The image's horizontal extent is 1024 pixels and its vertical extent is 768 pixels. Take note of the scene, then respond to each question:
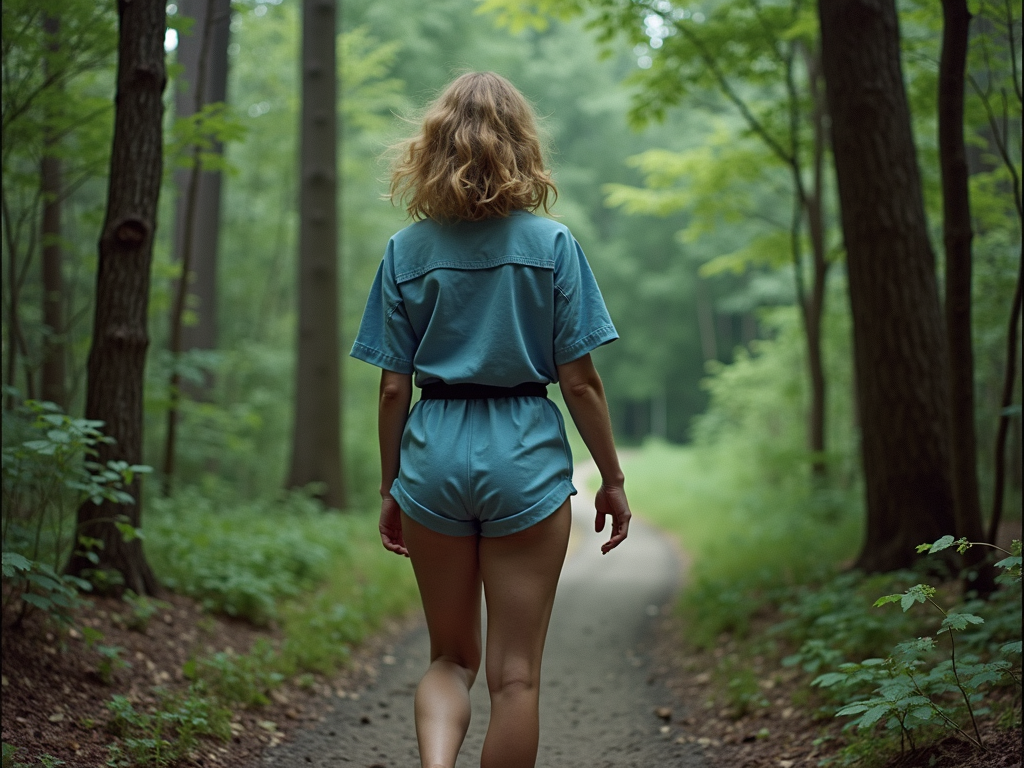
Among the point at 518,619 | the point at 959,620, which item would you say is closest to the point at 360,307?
the point at 518,619

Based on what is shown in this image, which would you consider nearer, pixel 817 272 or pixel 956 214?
pixel 956 214

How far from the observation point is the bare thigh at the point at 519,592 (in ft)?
7.80

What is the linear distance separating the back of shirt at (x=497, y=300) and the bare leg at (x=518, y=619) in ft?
1.49

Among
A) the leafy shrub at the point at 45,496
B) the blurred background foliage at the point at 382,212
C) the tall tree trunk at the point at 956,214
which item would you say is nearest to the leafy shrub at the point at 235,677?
the leafy shrub at the point at 45,496

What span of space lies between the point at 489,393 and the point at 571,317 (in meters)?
0.32

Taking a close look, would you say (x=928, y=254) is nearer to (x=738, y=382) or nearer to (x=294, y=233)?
(x=294, y=233)

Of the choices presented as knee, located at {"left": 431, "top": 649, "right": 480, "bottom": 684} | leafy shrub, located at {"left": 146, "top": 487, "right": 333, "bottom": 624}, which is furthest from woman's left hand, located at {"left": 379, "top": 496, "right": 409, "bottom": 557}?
leafy shrub, located at {"left": 146, "top": 487, "right": 333, "bottom": 624}

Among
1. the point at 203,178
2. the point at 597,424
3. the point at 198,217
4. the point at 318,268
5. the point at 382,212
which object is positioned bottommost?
the point at 597,424

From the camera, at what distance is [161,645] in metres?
4.03

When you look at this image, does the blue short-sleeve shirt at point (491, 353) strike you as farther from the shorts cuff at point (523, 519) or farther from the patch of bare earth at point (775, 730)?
the patch of bare earth at point (775, 730)

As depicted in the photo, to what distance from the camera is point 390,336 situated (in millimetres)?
2512

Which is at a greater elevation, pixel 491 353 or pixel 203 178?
pixel 203 178

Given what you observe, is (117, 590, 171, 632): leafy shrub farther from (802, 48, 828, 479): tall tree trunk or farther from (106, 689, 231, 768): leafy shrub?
(802, 48, 828, 479): tall tree trunk

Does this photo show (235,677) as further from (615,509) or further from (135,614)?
(615,509)
